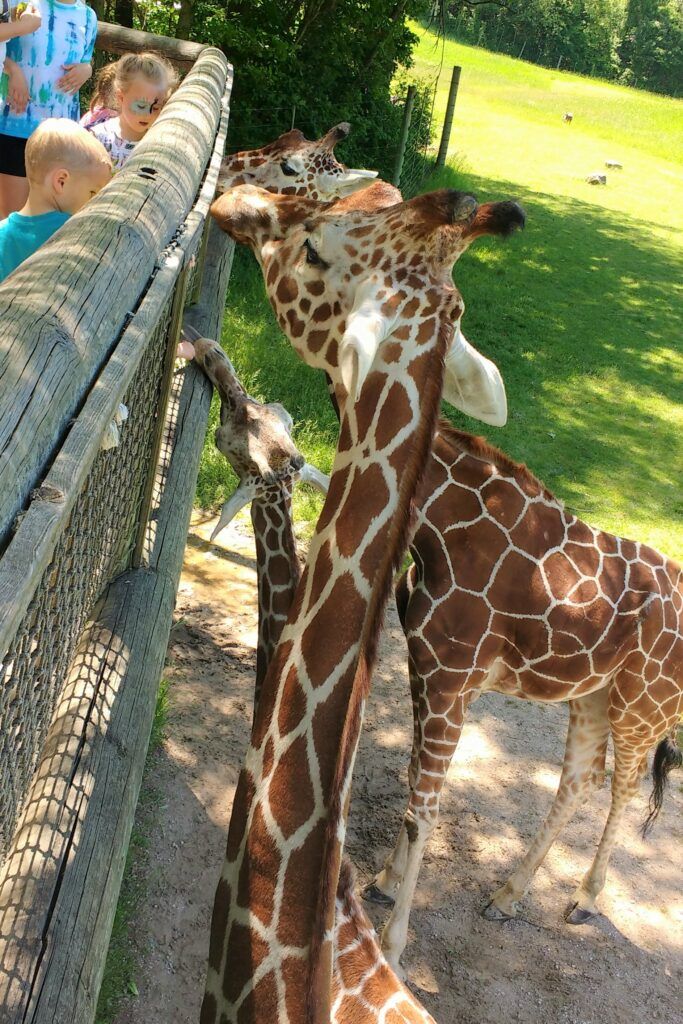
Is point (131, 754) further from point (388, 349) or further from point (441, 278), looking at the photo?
point (441, 278)

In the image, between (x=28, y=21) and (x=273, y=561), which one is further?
(x=28, y=21)

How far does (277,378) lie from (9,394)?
240 inches

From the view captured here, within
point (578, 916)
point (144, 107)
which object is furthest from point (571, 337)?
point (578, 916)

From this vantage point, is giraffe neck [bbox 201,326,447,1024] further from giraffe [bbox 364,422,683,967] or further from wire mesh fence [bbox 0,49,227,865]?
giraffe [bbox 364,422,683,967]

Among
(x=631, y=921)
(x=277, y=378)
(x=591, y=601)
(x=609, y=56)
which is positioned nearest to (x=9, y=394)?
(x=591, y=601)

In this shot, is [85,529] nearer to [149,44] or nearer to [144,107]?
[144,107]

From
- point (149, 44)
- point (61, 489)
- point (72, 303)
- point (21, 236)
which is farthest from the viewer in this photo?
point (149, 44)

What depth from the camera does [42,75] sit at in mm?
4391

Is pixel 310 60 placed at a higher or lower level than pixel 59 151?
higher

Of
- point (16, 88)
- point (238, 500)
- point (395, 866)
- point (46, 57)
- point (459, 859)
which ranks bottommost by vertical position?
point (459, 859)

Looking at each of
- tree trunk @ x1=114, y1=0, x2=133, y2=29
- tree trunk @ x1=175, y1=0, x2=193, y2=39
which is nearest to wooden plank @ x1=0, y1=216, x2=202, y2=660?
tree trunk @ x1=175, y1=0, x2=193, y2=39

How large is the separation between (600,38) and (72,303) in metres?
57.7

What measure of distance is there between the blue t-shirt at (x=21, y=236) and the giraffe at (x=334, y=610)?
3.53 feet

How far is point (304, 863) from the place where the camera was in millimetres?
1930
